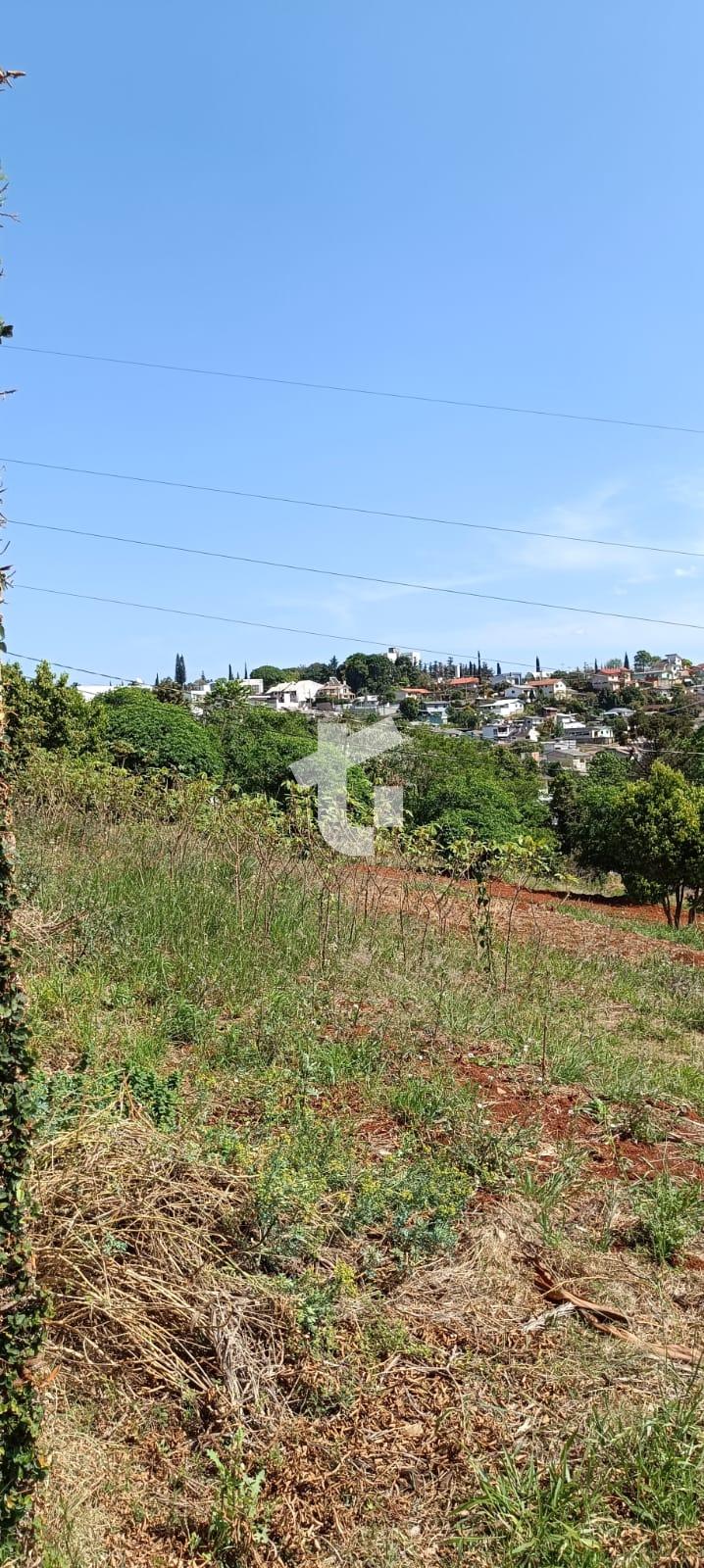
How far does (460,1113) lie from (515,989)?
190 centimetres

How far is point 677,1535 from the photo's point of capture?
1.83 metres

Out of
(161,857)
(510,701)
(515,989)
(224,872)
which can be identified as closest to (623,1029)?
(515,989)

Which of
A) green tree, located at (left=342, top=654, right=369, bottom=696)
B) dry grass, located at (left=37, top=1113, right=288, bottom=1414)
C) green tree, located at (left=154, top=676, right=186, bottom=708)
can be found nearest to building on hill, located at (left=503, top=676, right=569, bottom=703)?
green tree, located at (left=342, top=654, right=369, bottom=696)

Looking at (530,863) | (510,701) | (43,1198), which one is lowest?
(43,1198)

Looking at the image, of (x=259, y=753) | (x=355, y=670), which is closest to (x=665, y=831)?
(x=259, y=753)

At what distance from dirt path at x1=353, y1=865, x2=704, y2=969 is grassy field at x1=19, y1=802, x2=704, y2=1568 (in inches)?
84.6

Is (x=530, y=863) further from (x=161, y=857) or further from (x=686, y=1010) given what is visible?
(x=161, y=857)

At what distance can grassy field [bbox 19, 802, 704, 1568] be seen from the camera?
189 cm

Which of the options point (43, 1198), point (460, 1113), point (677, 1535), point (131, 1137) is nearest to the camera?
point (677, 1535)

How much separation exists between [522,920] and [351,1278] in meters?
5.98

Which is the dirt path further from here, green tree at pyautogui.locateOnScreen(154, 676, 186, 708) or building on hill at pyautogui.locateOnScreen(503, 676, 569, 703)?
building on hill at pyautogui.locateOnScreen(503, 676, 569, 703)

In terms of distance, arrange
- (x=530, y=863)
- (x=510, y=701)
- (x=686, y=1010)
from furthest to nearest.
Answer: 1. (x=510, y=701)
2. (x=530, y=863)
3. (x=686, y=1010)

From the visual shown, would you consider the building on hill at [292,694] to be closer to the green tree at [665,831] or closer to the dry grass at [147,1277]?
the green tree at [665,831]

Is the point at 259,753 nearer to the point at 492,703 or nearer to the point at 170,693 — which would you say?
the point at 170,693
